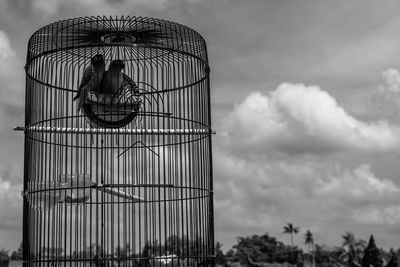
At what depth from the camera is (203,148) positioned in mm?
9812

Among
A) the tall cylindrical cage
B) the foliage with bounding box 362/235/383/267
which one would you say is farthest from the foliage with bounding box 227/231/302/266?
the tall cylindrical cage

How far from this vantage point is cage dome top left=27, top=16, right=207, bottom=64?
30.0 feet

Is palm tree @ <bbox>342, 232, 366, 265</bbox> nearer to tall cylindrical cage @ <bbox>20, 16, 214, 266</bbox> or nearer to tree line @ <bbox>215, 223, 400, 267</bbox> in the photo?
tree line @ <bbox>215, 223, 400, 267</bbox>

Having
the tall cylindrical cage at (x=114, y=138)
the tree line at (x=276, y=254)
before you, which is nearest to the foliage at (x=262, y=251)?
the tree line at (x=276, y=254)

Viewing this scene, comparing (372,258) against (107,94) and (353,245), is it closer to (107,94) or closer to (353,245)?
(107,94)

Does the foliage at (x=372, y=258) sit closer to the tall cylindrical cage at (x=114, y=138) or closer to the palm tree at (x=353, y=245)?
the tall cylindrical cage at (x=114, y=138)

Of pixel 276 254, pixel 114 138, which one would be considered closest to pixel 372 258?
pixel 114 138

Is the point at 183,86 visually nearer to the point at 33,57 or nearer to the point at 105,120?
the point at 105,120

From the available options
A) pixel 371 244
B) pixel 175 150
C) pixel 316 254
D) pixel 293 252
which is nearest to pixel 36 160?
pixel 175 150

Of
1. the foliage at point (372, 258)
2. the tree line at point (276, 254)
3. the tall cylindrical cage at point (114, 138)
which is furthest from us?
the tree line at point (276, 254)

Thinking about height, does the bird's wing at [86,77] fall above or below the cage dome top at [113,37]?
below

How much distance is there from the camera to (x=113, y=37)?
9.33 meters

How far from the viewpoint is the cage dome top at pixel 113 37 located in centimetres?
915

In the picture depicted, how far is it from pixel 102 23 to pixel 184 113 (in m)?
1.66
